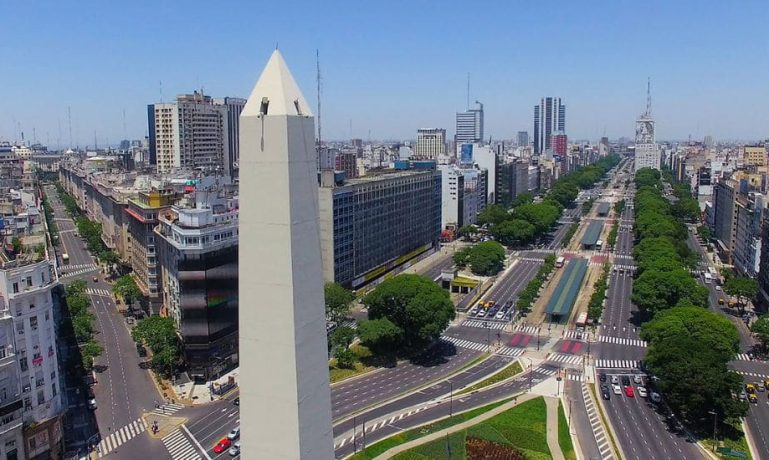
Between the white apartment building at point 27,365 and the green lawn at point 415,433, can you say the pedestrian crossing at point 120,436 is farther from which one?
the green lawn at point 415,433

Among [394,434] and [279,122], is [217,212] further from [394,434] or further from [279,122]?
[279,122]

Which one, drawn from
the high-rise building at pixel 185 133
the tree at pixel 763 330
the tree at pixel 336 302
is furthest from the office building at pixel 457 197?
the tree at pixel 763 330

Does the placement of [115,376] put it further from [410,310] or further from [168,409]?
[410,310]

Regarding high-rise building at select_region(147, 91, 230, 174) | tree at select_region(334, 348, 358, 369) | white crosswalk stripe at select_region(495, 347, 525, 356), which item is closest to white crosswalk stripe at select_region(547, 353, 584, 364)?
white crosswalk stripe at select_region(495, 347, 525, 356)

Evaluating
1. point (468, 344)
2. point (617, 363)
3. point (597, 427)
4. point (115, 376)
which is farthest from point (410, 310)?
point (115, 376)

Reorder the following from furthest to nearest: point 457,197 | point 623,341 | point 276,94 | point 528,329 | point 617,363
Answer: point 457,197, point 528,329, point 623,341, point 617,363, point 276,94

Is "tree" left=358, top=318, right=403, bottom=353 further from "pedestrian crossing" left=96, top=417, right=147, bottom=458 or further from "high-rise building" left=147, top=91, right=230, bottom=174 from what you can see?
"high-rise building" left=147, top=91, right=230, bottom=174

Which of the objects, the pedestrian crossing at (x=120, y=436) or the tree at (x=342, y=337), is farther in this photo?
the tree at (x=342, y=337)
